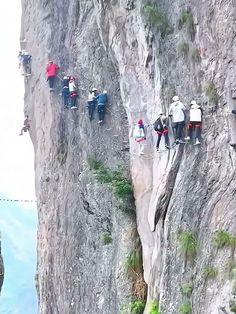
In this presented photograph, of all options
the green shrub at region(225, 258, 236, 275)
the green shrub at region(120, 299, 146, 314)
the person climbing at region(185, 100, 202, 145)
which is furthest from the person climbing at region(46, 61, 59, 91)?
the green shrub at region(225, 258, 236, 275)

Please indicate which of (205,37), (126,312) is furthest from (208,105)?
(126,312)

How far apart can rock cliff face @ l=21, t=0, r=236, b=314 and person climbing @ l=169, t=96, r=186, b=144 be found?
0.36 m

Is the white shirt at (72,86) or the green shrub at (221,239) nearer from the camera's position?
the green shrub at (221,239)

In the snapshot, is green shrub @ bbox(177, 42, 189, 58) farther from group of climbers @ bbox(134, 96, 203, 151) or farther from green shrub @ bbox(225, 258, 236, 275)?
green shrub @ bbox(225, 258, 236, 275)

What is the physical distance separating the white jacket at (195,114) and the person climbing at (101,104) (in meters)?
5.81

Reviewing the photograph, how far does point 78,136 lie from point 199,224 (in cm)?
873

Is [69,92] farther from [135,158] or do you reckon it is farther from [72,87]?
[135,158]

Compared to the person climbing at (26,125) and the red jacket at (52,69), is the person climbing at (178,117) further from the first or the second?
the person climbing at (26,125)

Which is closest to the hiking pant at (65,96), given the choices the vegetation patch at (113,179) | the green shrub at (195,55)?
the vegetation patch at (113,179)

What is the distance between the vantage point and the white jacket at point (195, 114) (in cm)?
1614

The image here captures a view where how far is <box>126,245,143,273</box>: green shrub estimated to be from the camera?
711 inches

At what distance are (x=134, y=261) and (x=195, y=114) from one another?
17.4 ft

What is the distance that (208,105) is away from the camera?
16.2 m

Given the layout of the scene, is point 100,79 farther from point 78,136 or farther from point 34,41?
point 34,41
